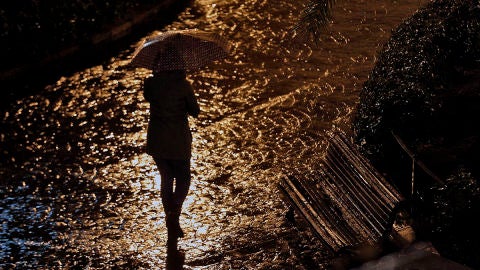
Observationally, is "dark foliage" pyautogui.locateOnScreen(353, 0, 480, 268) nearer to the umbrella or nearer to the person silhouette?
the umbrella

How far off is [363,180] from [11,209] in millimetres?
3580

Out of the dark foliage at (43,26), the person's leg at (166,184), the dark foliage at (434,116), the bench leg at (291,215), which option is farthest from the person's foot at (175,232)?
the dark foliage at (43,26)

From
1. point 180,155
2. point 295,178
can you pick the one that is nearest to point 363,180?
point 295,178

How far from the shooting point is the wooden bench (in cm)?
651

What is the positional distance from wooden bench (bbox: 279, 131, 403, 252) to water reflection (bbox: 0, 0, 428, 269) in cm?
49

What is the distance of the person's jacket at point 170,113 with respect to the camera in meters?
7.16

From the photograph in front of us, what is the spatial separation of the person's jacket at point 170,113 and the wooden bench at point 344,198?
3.22 feet

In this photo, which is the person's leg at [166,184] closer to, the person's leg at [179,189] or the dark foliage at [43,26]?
the person's leg at [179,189]

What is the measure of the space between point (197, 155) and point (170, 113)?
2099mm

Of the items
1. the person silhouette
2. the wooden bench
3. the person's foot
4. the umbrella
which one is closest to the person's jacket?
the person silhouette

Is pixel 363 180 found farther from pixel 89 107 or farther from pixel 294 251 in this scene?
pixel 89 107

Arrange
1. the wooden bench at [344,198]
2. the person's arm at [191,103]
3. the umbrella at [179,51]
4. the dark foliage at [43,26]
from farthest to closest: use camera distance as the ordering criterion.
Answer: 1. the dark foliage at [43,26]
2. the person's arm at [191,103]
3. the umbrella at [179,51]
4. the wooden bench at [344,198]

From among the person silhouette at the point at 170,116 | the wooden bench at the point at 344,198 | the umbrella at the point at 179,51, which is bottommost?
the wooden bench at the point at 344,198

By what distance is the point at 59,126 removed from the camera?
33.4 ft
